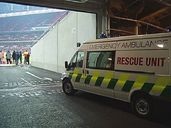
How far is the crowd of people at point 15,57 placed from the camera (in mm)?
31891

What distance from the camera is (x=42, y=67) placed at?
25641mm

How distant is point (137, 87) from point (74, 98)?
128 inches

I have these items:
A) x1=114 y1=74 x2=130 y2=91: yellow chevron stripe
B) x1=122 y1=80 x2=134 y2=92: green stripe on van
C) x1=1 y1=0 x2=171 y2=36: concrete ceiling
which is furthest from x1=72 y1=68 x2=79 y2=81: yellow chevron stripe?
x1=1 y1=0 x2=171 y2=36: concrete ceiling

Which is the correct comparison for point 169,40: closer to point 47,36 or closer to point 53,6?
point 53,6

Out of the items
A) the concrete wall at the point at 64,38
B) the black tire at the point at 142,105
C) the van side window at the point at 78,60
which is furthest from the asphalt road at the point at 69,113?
the concrete wall at the point at 64,38

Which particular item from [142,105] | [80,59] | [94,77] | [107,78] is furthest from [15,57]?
[142,105]

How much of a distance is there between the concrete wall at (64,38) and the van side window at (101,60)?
656 cm

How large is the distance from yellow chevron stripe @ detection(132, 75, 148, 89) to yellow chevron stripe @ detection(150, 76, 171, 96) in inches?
14.2

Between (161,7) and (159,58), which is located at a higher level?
(161,7)

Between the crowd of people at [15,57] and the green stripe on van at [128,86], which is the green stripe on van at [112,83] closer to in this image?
the green stripe on van at [128,86]

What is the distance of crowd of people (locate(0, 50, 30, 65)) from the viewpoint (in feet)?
105

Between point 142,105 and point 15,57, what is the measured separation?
26244 mm

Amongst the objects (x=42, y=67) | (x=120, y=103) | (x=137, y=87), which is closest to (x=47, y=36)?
(x=42, y=67)

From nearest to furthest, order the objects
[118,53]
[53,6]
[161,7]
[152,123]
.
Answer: [152,123] → [118,53] → [53,6] → [161,7]
